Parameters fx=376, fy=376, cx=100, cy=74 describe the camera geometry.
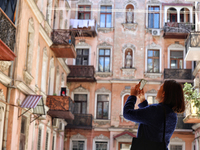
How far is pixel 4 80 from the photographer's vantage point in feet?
41.2

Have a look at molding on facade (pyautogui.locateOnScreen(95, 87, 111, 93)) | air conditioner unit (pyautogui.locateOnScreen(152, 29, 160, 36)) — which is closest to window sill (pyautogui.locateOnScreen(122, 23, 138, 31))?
air conditioner unit (pyautogui.locateOnScreen(152, 29, 160, 36))

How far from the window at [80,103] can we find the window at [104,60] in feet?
7.83

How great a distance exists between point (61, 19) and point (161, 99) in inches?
806

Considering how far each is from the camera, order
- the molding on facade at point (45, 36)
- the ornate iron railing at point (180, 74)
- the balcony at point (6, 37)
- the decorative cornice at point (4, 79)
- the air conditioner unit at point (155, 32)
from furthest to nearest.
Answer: the air conditioner unit at point (155, 32) < the ornate iron railing at point (180, 74) < the molding on facade at point (45, 36) < the decorative cornice at point (4, 79) < the balcony at point (6, 37)

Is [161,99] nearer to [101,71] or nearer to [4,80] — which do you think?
[4,80]

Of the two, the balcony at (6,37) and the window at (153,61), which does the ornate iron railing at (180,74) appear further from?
the balcony at (6,37)

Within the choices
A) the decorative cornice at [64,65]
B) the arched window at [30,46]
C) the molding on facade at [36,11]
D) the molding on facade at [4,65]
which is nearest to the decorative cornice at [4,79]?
the molding on facade at [4,65]

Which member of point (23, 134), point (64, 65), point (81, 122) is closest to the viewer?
point (23, 134)

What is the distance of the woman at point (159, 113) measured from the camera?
3.40m

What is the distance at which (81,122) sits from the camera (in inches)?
1022

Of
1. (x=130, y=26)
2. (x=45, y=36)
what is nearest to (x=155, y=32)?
(x=130, y=26)

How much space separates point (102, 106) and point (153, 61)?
4.91 m

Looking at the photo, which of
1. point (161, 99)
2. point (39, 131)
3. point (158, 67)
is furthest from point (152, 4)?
point (161, 99)

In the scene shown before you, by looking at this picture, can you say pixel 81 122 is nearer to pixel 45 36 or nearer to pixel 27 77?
pixel 45 36
